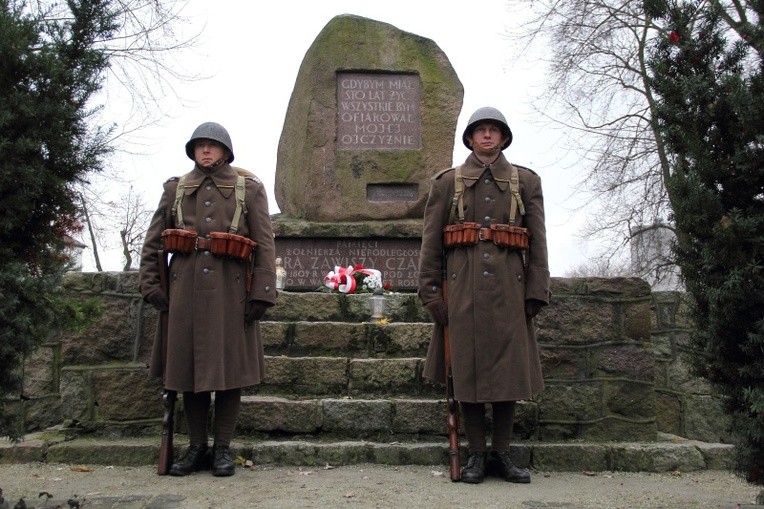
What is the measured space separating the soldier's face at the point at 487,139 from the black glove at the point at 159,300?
1.98 m

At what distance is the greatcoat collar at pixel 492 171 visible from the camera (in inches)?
185

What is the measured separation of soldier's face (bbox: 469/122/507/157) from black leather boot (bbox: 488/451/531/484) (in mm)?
1702

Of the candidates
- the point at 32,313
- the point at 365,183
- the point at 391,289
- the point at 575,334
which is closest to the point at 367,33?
the point at 365,183

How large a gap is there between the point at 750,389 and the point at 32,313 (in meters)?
2.93

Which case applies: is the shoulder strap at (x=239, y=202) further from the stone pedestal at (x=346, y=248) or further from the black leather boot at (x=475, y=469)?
the stone pedestal at (x=346, y=248)

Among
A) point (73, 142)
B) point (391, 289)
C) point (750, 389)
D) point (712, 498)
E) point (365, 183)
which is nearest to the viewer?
point (750, 389)

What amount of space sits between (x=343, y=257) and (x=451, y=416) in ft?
11.6

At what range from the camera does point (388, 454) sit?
484cm

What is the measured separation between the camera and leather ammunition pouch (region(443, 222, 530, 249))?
180 inches

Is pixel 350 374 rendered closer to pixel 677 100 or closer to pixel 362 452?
pixel 362 452

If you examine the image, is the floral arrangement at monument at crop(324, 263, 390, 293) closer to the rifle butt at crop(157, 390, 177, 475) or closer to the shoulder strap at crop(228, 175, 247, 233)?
the shoulder strap at crop(228, 175, 247, 233)

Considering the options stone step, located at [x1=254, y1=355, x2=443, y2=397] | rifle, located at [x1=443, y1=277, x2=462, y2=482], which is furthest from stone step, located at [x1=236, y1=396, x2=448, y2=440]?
rifle, located at [x1=443, y1=277, x2=462, y2=482]

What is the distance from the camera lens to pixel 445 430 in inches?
201

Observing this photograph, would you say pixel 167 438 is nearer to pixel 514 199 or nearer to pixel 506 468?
pixel 506 468
